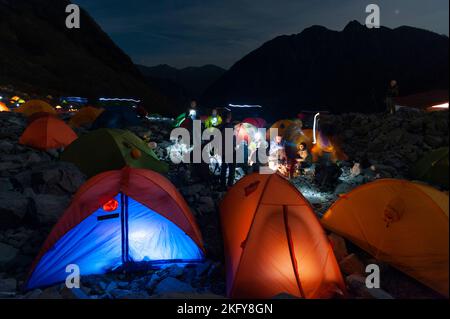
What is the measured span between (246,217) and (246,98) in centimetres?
13871

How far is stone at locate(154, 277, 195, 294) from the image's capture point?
203 inches

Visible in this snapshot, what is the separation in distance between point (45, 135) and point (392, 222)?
458 inches

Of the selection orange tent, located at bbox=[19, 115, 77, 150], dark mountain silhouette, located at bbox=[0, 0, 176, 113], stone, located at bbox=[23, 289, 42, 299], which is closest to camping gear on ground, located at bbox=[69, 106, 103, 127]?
orange tent, located at bbox=[19, 115, 77, 150]

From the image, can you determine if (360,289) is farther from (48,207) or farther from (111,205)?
(48,207)

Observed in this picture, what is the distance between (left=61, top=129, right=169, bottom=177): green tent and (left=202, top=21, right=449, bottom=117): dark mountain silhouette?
76.7 metres

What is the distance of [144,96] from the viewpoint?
8375cm

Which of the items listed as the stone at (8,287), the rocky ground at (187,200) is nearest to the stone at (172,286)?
the rocky ground at (187,200)

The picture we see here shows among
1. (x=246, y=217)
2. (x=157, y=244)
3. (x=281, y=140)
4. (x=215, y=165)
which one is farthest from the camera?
(x=281, y=140)

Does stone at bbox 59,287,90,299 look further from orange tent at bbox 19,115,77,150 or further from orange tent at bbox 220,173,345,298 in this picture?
orange tent at bbox 19,115,77,150

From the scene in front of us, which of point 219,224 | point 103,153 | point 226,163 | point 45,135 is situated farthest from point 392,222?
point 45,135

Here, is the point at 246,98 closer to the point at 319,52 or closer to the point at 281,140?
the point at 319,52

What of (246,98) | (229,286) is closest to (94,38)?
(246,98)

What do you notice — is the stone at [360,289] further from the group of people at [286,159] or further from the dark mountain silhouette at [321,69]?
the dark mountain silhouette at [321,69]

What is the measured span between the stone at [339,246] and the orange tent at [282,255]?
96 cm
